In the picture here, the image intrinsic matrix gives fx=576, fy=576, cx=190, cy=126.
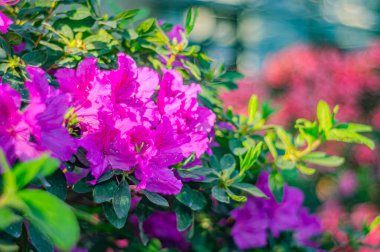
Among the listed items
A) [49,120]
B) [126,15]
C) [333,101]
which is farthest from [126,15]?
[333,101]

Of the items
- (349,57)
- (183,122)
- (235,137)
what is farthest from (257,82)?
(183,122)

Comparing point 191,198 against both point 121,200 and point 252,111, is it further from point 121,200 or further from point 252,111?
point 252,111

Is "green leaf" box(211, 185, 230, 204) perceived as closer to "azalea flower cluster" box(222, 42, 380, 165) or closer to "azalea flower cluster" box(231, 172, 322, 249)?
"azalea flower cluster" box(231, 172, 322, 249)

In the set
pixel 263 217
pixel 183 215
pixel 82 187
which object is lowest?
pixel 263 217

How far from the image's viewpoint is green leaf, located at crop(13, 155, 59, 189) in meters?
0.57

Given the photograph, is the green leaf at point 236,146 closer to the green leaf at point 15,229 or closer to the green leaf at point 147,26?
the green leaf at point 147,26

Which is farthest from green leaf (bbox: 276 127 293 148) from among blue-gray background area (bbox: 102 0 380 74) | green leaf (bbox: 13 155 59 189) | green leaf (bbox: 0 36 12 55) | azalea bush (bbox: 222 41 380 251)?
blue-gray background area (bbox: 102 0 380 74)

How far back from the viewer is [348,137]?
1098 mm

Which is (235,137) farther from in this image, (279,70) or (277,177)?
(279,70)

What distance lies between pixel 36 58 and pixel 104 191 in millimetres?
276

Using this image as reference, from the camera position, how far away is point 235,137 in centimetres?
120

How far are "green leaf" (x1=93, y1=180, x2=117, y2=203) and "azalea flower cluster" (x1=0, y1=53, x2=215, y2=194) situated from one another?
21mm

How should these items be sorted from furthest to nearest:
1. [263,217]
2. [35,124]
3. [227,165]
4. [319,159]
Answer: [263,217]
[319,159]
[227,165]
[35,124]

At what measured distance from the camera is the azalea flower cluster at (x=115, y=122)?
74cm
